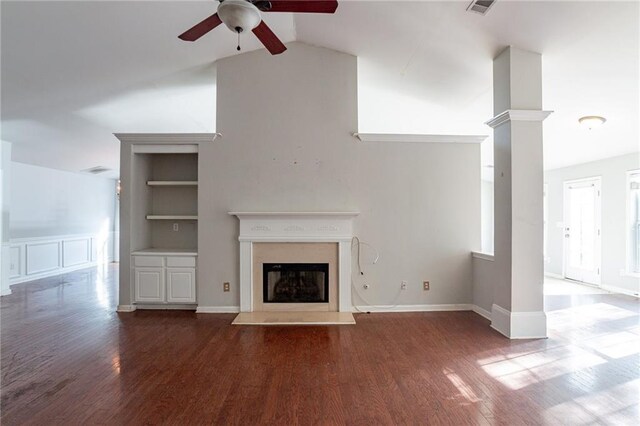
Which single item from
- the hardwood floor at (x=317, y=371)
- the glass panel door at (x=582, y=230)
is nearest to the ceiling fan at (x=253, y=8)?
the hardwood floor at (x=317, y=371)

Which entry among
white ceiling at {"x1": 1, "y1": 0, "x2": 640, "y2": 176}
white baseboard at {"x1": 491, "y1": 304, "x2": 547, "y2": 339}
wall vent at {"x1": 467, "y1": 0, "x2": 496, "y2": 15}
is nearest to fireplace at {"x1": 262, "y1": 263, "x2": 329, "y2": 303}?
white baseboard at {"x1": 491, "y1": 304, "x2": 547, "y2": 339}

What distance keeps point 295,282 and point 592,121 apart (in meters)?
4.43

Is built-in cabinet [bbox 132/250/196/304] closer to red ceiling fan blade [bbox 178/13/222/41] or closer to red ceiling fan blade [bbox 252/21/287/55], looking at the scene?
red ceiling fan blade [bbox 178/13/222/41]

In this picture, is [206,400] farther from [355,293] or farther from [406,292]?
[406,292]

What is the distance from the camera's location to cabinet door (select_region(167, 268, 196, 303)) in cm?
446

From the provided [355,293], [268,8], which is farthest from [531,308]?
[268,8]

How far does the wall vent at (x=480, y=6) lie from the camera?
293cm

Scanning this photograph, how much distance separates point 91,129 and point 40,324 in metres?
3.48

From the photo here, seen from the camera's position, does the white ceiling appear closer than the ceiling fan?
No

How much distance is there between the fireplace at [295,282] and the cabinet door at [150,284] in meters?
1.43

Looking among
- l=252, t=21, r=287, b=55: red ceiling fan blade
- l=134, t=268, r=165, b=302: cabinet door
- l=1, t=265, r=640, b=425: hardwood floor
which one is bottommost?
l=1, t=265, r=640, b=425: hardwood floor

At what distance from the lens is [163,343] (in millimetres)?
3344

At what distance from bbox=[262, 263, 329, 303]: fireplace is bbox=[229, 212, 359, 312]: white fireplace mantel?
0.65 ft

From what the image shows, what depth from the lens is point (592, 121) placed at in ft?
14.1
